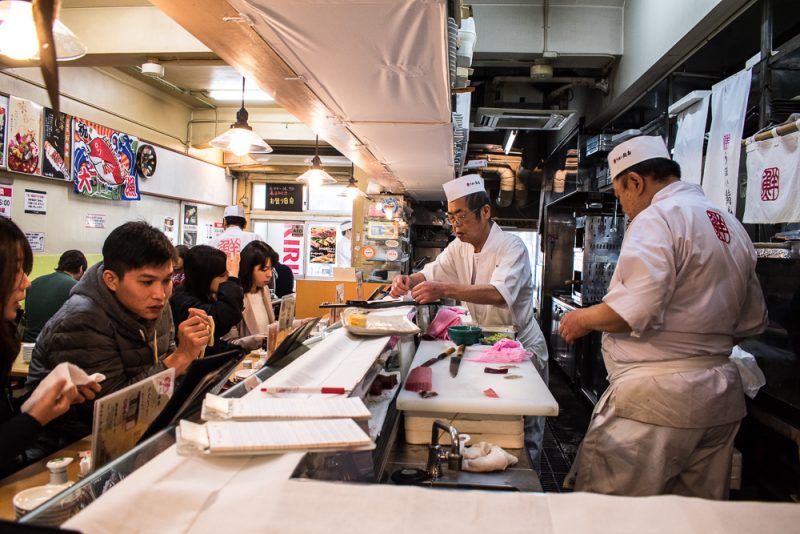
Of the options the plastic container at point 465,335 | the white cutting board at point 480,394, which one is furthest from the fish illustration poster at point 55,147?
the white cutting board at point 480,394

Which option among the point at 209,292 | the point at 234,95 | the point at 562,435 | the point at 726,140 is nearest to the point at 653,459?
the point at 726,140

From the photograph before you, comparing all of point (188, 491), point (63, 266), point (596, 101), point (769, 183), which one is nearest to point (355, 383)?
point (188, 491)

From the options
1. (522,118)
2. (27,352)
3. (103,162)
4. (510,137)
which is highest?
(510,137)

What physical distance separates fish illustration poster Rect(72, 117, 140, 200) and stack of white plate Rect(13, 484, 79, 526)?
5711 mm

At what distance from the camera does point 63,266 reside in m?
4.81

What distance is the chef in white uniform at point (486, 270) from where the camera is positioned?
302 cm

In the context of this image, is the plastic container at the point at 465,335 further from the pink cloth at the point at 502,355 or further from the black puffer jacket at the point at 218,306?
the black puffer jacket at the point at 218,306

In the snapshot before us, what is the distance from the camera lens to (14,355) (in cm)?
179

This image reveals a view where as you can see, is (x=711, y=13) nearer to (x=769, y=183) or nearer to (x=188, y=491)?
(x=769, y=183)

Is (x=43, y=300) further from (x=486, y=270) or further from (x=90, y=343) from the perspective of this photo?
(x=486, y=270)

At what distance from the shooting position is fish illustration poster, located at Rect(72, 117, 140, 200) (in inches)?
240

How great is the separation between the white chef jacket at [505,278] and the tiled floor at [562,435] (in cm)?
113

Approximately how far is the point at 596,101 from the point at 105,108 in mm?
6181

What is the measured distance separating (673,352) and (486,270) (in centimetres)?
152
